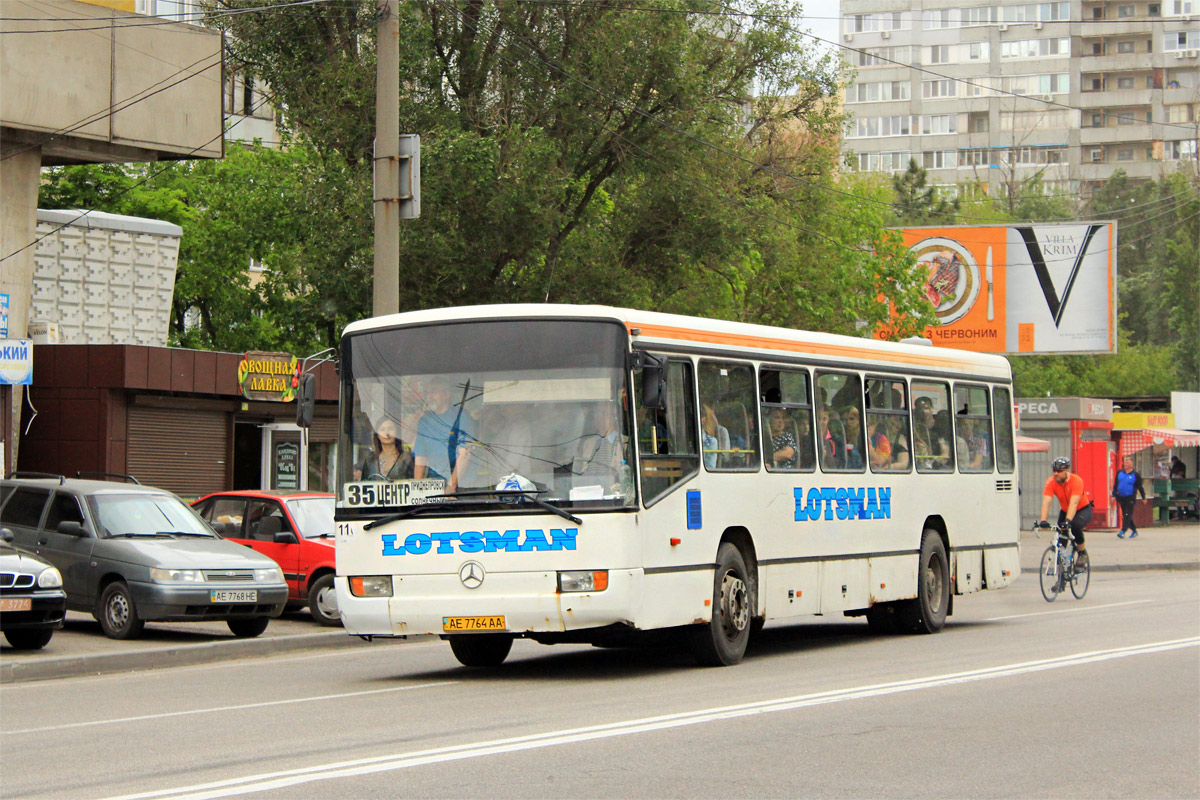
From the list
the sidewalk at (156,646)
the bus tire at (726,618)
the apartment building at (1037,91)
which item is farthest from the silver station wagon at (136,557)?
the apartment building at (1037,91)

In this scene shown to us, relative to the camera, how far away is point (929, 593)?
17.2m

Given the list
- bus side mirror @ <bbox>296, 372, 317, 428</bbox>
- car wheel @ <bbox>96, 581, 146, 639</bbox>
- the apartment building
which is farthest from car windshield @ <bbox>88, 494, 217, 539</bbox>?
the apartment building

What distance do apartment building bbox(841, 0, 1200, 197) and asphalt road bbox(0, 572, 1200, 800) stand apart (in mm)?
89998

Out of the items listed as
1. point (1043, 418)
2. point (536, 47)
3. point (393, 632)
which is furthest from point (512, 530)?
point (1043, 418)

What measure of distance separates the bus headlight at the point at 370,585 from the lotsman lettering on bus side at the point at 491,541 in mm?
283

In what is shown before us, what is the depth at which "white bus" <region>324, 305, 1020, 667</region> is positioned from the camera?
40.1ft

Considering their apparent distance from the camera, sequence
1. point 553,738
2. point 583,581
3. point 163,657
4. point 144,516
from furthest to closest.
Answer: point 144,516 → point 163,657 → point 583,581 → point 553,738

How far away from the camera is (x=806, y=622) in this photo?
19141 mm

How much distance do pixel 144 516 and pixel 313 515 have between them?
2.43 metres

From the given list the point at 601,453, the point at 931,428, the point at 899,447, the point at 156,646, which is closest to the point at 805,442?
the point at 899,447

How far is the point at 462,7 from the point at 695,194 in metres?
4.74

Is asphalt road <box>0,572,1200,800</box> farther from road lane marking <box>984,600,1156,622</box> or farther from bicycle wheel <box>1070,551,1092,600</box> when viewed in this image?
bicycle wheel <box>1070,551,1092,600</box>

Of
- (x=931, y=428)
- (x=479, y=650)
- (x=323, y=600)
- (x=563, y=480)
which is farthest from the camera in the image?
(x=323, y=600)

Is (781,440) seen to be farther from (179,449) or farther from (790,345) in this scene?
(179,449)
